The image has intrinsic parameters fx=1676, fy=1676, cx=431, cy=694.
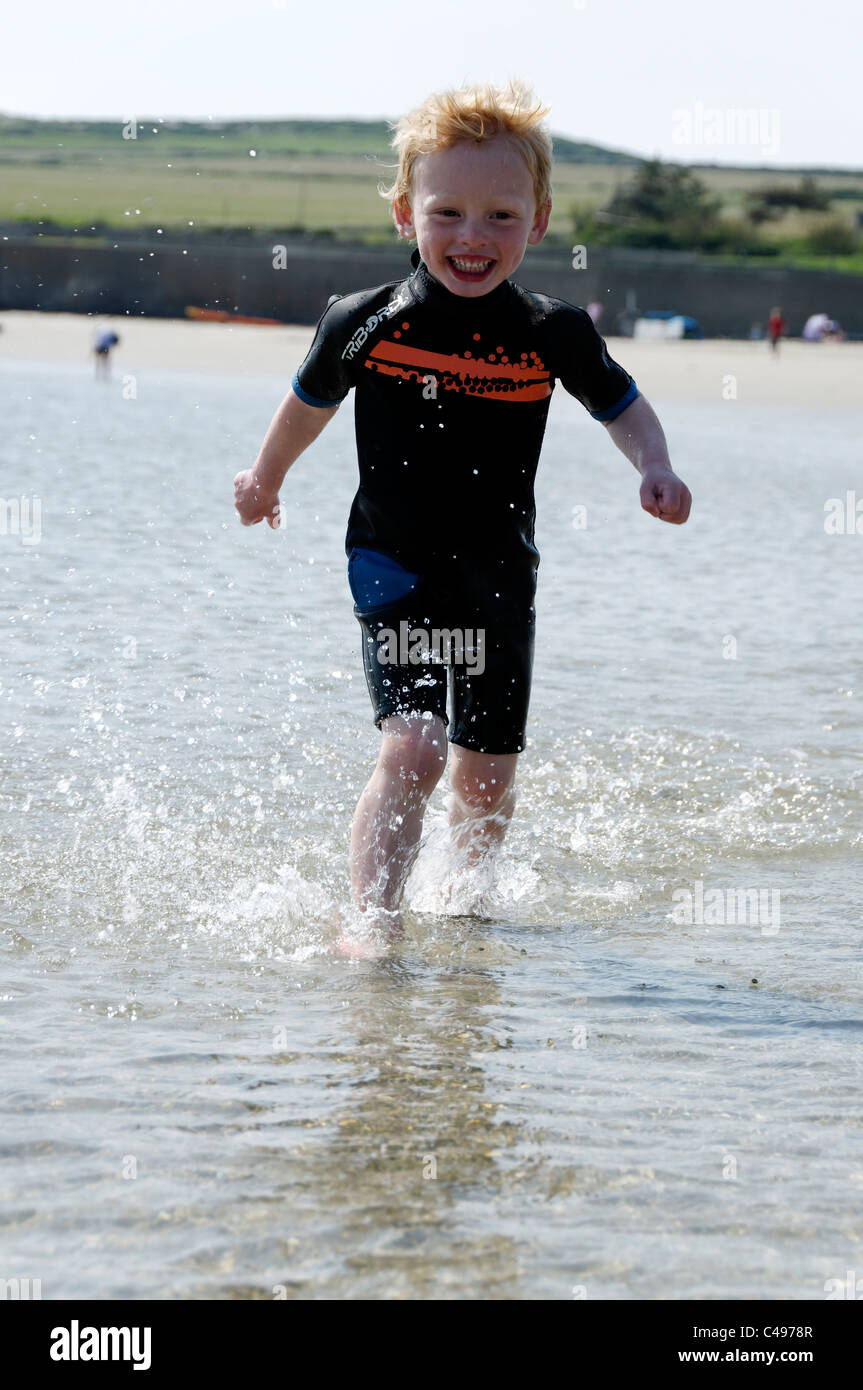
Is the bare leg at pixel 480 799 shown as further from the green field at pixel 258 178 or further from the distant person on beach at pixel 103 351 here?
the green field at pixel 258 178

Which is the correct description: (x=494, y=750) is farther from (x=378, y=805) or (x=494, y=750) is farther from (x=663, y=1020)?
(x=663, y=1020)

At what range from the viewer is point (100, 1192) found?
245 cm

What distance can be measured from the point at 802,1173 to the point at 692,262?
166 ft

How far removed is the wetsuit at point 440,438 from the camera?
3709 mm

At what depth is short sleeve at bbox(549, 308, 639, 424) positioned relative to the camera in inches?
148

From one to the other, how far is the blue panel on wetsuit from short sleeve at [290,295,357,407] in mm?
368

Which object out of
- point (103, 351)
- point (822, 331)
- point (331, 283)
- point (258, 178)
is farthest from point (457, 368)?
point (258, 178)

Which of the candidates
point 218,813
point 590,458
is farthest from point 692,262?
point 218,813

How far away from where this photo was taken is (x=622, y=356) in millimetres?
36188

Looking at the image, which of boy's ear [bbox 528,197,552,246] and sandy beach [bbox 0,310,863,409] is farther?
sandy beach [bbox 0,310,863,409]

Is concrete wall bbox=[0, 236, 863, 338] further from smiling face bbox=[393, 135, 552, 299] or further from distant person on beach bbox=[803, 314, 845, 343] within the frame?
smiling face bbox=[393, 135, 552, 299]
